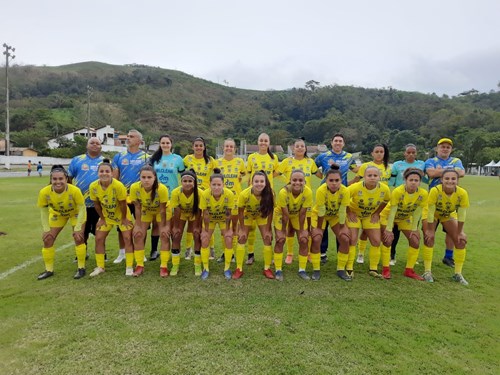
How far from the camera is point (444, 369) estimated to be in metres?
3.08

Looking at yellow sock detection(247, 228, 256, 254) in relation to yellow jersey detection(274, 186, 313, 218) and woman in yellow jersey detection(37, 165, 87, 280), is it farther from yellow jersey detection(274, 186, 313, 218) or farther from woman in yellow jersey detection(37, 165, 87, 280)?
woman in yellow jersey detection(37, 165, 87, 280)

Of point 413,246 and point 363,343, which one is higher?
point 413,246

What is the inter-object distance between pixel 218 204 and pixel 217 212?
5.6 inches

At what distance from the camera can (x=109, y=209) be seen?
5367 mm

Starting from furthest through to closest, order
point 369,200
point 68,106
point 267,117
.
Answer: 1. point 267,117
2. point 68,106
3. point 369,200

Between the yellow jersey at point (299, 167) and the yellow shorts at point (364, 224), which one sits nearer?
the yellow shorts at point (364, 224)

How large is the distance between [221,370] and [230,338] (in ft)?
1.67

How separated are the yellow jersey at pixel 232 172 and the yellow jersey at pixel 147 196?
128 cm

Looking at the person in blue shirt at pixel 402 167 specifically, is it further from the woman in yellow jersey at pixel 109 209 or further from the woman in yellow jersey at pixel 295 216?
the woman in yellow jersey at pixel 109 209

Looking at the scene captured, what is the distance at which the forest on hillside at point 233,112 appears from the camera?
69.5m

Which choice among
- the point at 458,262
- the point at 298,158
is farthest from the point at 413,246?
the point at 298,158

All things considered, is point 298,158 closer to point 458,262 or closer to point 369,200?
point 369,200

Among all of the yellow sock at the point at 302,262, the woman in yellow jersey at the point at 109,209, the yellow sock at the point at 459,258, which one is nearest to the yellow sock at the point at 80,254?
the woman in yellow jersey at the point at 109,209

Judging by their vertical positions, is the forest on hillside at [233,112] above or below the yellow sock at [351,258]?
above
